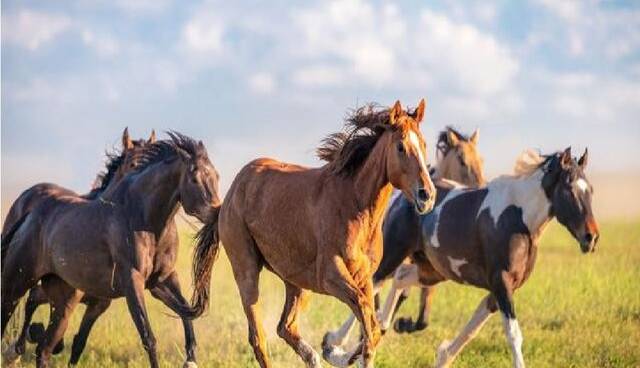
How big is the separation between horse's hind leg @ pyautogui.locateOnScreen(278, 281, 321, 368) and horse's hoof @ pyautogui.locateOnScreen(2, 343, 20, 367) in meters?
3.61

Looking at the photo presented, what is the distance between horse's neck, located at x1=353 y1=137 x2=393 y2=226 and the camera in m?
7.62

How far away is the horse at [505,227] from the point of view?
9914 mm

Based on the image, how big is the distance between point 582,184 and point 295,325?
3.15 m

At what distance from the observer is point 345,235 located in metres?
7.56

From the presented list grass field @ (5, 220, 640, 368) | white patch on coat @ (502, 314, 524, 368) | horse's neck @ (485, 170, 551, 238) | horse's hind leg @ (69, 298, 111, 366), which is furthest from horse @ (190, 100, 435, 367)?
horse's hind leg @ (69, 298, 111, 366)

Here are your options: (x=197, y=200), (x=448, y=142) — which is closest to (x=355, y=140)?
(x=197, y=200)

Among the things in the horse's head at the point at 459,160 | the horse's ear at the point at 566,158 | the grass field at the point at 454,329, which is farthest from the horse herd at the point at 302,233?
the horse's head at the point at 459,160

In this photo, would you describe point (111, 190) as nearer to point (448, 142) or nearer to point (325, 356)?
point (325, 356)

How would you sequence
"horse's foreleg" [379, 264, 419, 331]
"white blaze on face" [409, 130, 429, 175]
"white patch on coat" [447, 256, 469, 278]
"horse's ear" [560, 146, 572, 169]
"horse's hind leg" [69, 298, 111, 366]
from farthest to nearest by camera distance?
"horse's foreleg" [379, 264, 419, 331], "horse's hind leg" [69, 298, 111, 366], "white patch on coat" [447, 256, 469, 278], "horse's ear" [560, 146, 572, 169], "white blaze on face" [409, 130, 429, 175]

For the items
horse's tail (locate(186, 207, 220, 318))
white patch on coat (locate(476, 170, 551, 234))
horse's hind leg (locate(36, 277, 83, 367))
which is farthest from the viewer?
horse's hind leg (locate(36, 277, 83, 367))

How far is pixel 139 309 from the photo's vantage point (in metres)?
9.66

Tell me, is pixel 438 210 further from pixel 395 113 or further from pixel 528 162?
pixel 395 113

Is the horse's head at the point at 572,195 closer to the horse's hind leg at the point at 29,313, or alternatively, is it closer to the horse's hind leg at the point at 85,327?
the horse's hind leg at the point at 85,327

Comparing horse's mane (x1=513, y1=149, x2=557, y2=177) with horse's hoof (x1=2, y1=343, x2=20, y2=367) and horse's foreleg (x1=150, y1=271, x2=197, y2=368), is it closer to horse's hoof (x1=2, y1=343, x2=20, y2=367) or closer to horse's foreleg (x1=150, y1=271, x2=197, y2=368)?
horse's foreleg (x1=150, y1=271, x2=197, y2=368)
